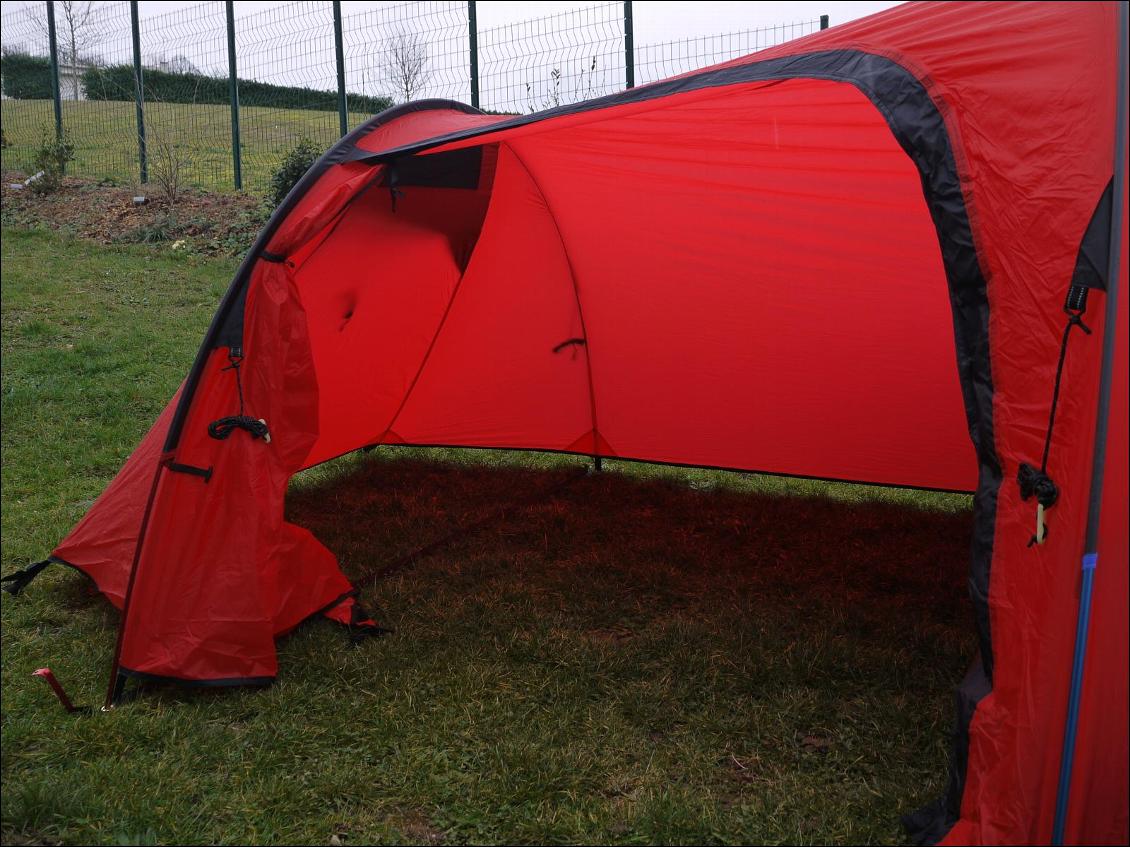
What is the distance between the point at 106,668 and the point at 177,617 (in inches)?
12.7

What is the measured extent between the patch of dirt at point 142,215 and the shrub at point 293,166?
343mm

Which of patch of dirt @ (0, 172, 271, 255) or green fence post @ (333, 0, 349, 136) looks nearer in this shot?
patch of dirt @ (0, 172, 271, 255)

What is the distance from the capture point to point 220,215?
8.82m

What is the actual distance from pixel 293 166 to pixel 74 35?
463 centimetres

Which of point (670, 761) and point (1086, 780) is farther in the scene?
point (670, 761)

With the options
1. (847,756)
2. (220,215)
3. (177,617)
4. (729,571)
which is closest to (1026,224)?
(847,756)

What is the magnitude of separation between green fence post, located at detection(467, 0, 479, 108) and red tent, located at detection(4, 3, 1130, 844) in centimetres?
394

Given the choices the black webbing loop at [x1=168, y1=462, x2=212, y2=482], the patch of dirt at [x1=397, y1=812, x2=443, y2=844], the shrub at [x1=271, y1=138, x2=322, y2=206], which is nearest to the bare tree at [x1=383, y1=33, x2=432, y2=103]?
the shrub at [x1=271, y1=138, x2=322, y2=206]

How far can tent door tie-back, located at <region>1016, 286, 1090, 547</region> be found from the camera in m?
1.77

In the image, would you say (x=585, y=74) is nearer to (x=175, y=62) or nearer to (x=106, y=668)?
(x=175, y=62)

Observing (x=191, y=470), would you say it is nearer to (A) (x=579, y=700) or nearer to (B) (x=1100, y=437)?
(A) (x=579, y=700)

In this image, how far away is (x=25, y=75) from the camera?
12.3 meters

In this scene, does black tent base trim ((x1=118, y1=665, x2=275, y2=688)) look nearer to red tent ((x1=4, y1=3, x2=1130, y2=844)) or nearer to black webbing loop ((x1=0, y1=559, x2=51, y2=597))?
red tent ((x1=4, y1=3, x2=1130, y2=844))

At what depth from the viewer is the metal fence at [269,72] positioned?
7.32m
